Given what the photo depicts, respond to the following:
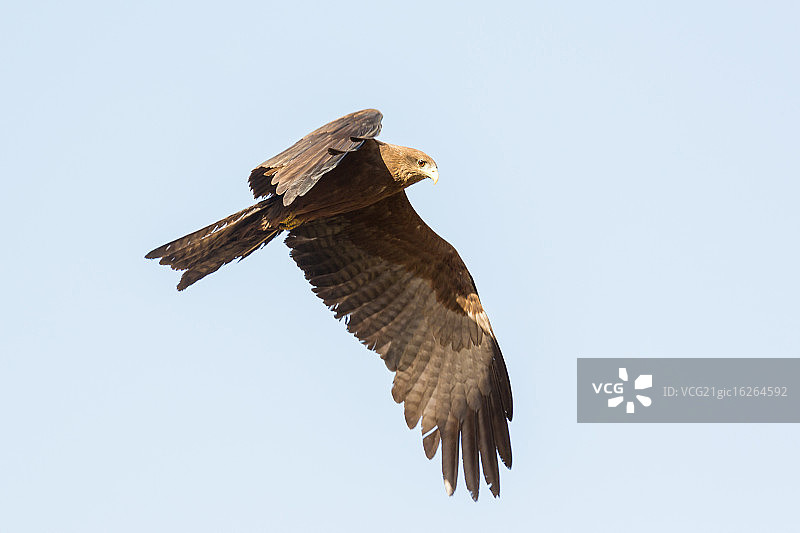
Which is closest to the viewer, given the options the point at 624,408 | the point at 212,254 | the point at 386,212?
the point at 212,254

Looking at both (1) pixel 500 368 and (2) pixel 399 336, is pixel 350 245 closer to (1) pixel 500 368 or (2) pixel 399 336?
(2) pixel 399 336

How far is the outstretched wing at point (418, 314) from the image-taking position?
11898 millimetres

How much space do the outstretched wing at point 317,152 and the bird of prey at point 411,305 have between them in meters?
1.14

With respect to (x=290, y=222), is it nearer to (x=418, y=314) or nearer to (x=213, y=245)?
(x=213, y=245)

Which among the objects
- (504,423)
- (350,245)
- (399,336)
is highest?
(350,245)

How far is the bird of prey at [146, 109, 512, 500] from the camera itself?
1113 cm

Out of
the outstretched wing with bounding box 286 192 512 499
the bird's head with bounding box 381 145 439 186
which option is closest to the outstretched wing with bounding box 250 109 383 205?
the bird's head with bounding box 381 145 439 186

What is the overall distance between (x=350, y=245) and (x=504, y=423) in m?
2.29

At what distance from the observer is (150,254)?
36.0 feet

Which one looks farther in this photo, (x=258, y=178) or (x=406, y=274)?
(x=406, y=274)

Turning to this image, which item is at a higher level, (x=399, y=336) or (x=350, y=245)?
(x=350, y=245)

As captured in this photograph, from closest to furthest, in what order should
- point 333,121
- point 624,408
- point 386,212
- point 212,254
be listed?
point 333,121
point 212,254
point 386,212
point 624,408

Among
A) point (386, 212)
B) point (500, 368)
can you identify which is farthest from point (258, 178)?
point (500, 368)

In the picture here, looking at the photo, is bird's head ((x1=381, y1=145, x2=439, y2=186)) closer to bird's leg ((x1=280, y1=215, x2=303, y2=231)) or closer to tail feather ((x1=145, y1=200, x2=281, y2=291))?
bird's leg ((x1=280, y1=215, x2=303, y2=231))
